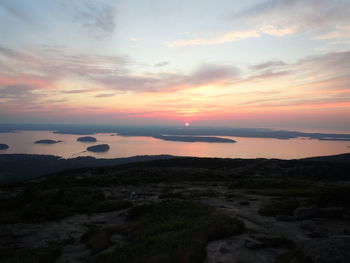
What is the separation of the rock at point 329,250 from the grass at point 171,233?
2.88m

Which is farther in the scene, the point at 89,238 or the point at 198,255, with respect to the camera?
the point at 89,238

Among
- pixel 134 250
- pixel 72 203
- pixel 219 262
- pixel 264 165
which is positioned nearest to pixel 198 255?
pixel 219 262

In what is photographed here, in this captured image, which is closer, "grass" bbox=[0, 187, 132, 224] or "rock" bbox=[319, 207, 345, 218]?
"rock" bbox=[319, 207, 345, 218]

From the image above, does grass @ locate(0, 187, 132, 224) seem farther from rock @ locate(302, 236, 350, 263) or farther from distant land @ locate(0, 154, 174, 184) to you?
distant land @ locate(0, 154, 174, 184)

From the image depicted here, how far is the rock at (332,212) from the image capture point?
10.6m

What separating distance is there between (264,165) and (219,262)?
48788 mm

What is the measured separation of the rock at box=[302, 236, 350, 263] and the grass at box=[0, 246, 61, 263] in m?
8.19

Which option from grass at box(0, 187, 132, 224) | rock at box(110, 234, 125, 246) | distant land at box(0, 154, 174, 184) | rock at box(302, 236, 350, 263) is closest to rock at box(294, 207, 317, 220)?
rock at box(302, 236, 350, 263)

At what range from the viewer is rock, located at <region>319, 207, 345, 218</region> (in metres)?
10.6

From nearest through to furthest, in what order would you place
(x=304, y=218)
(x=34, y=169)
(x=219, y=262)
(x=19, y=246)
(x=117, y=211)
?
(x=219, y=262), (x=19, y=246), (x=304, y=218), (x=117, y=211), (x=34, y=169)

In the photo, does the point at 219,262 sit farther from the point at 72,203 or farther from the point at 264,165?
the point at 264,165

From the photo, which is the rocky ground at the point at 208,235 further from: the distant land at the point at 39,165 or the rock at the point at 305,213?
the distant land at the point at 39,165

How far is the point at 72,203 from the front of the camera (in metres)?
16.7

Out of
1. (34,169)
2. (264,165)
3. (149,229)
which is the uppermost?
(149,229)
